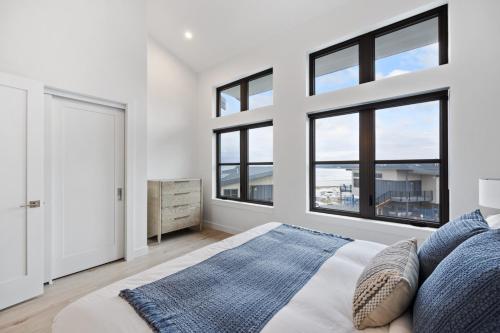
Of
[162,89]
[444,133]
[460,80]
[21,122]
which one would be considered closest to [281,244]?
[444,133]

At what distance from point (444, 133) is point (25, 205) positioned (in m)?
4.23

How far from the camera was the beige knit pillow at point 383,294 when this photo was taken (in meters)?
0.84

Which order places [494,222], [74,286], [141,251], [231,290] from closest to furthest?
[231,290] → [494,222] → [74,286] → [141,251]

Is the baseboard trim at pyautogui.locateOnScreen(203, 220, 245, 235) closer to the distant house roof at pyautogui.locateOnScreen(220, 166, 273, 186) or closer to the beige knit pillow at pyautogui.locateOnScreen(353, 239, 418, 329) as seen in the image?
the distant house roof at pyautogui.locateOnScreen(220, 166, 273, 186)

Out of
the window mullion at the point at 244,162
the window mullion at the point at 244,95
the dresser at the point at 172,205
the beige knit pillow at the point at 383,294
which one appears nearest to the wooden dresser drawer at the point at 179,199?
the dresser at the point at 172,205

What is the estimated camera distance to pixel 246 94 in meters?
4.15

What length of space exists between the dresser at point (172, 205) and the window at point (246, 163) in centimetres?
61

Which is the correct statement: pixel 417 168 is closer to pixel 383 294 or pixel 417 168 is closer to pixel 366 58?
pixel 366 58

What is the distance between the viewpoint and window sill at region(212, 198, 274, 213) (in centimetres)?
369

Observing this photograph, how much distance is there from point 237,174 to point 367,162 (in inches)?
90.1

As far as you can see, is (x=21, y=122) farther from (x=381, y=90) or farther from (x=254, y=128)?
(x=381, y=90)

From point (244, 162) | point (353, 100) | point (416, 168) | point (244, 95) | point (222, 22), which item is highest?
point (222, 22)

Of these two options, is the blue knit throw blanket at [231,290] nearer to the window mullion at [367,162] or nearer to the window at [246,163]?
the window mullion at [367,162]

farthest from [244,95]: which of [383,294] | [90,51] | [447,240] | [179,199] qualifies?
[383,294]
